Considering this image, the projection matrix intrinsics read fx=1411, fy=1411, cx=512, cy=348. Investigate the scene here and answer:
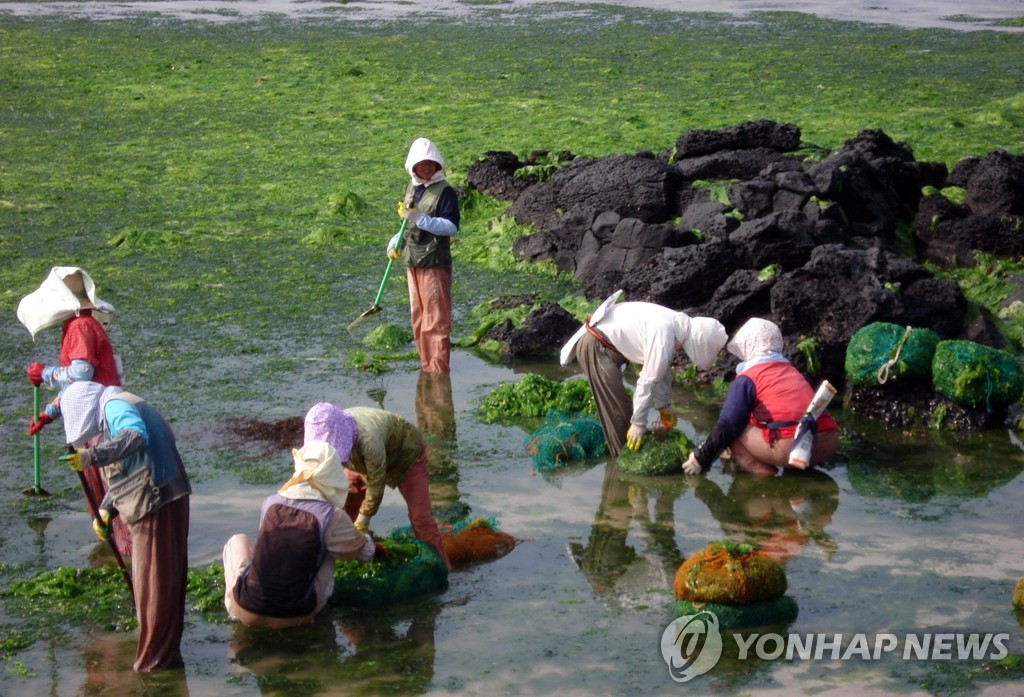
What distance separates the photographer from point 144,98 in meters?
23.5

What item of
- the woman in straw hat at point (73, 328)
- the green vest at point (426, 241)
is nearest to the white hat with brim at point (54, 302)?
the woman in straw hat at point (73, 328)

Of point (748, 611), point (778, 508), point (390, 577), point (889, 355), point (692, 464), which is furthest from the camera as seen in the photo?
point (889, 355)

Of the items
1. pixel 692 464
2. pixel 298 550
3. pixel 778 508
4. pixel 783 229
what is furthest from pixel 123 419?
pixel 783 229

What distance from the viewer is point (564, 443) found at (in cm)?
987

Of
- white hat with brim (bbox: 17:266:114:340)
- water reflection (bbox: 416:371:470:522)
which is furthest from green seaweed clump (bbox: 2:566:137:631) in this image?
water reflection (bbox: 416:371:470:522)

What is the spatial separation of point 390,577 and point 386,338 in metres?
5.02

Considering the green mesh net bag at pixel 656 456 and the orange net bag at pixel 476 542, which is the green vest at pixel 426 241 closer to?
the green mesh net bag at pixel 656 456

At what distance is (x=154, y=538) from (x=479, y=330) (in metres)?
6.03

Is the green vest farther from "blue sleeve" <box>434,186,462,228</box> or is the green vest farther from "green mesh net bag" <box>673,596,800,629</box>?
"green mesh net bag" <box>673,596,800,629</box>

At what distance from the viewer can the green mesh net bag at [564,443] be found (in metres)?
9.79

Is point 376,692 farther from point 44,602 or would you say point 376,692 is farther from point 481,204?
point 481,204

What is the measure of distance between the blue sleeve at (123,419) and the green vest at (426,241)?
15.8 ft

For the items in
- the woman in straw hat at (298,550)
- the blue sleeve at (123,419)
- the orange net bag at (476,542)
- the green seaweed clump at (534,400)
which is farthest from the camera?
the green seaweed clump at (534,400)

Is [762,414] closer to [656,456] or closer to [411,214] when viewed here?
[656,456]
